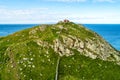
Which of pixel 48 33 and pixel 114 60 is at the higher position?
pixel 48 33

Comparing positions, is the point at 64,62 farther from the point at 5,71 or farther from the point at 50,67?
the point at 5,71

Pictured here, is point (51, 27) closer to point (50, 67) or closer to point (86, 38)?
point (86, 38)

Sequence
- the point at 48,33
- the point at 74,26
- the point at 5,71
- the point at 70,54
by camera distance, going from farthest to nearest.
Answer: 1. the point at 74,26
2. the point at 48,33
3. the point at 70,54
4. the point at 5,71

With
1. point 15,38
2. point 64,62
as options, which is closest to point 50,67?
point 64,62

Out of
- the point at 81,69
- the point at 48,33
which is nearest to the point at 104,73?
the point at 81,69

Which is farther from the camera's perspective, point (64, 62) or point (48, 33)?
point (48, 33)

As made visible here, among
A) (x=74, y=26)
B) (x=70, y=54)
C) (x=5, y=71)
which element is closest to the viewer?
(x=5, y=71)
